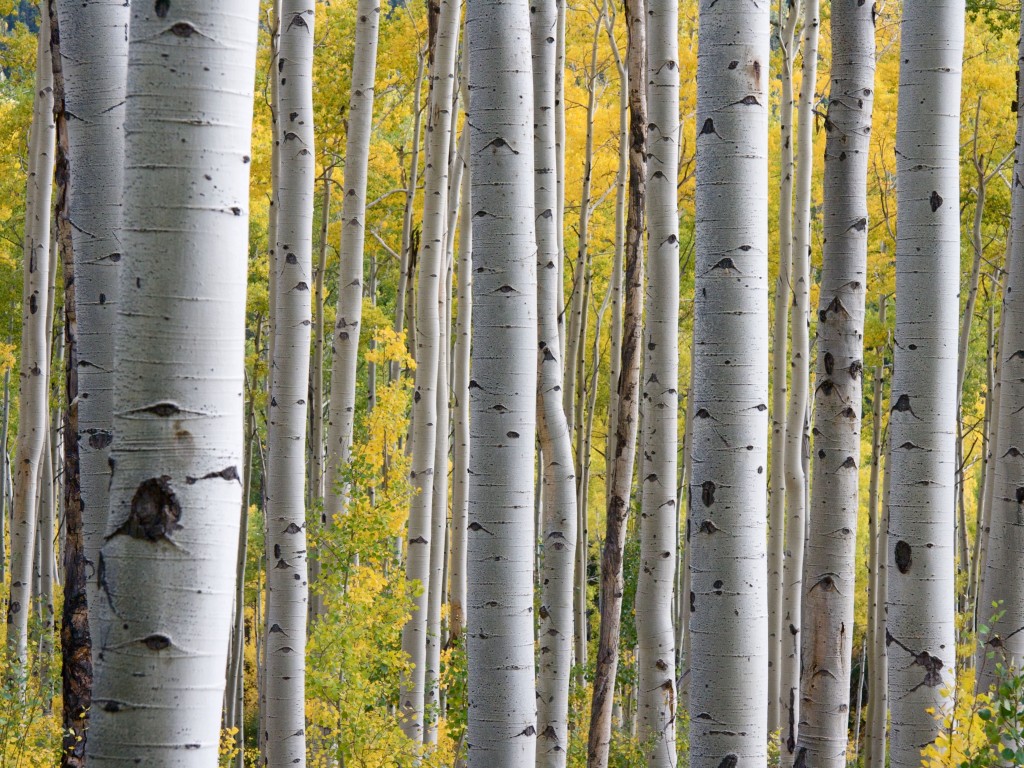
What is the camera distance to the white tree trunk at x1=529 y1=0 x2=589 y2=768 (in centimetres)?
440

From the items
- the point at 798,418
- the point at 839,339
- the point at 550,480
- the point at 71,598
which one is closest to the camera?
the point at 839,339

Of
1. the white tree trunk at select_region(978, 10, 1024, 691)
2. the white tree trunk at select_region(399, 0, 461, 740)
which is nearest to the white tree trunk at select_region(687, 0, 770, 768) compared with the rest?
the white tree trunk at select_region(978, 10, 1024, 691)

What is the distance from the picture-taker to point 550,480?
177 inches

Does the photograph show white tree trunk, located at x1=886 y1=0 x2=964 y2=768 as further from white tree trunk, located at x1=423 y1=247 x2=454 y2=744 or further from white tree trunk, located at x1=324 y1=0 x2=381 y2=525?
white tree trunk, located at x1=423 y1=247 x2=454 y2=744

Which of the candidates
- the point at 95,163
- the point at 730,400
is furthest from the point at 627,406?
the point at 95,163

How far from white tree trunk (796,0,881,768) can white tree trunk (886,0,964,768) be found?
13.8 inches

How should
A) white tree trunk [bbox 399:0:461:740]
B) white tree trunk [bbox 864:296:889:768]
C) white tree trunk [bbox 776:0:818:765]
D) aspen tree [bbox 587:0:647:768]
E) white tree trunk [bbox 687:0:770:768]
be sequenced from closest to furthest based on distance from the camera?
white tree trunk [bbox 687:0:770:768] → aspen tree [bbox 587:0:647:768] → white tree trunk [bbox 399:0:461:740] → white tree trunk [bbox 776:0:818:765] → white tree trunk [bbox 864:296:889:768]

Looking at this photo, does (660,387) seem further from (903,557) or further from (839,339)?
(903,557)

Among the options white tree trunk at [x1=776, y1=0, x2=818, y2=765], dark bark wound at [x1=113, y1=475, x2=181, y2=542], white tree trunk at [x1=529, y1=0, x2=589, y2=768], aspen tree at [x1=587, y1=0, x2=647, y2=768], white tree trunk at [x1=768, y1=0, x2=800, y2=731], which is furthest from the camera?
white tree trunk at [x1=768, y1=0, x2=800, y2=731]

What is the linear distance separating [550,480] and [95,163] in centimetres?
256

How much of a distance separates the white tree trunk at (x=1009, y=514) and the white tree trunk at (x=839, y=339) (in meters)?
0.44

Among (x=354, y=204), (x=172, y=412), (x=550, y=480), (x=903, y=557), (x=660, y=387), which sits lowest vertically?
(x=903, y=557)

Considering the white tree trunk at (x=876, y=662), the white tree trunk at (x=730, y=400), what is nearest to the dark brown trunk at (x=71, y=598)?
the white tree trunk at (x=730, y=400)

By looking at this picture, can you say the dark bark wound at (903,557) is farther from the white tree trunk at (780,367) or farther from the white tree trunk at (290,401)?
the white tree trunk at (780,367)
